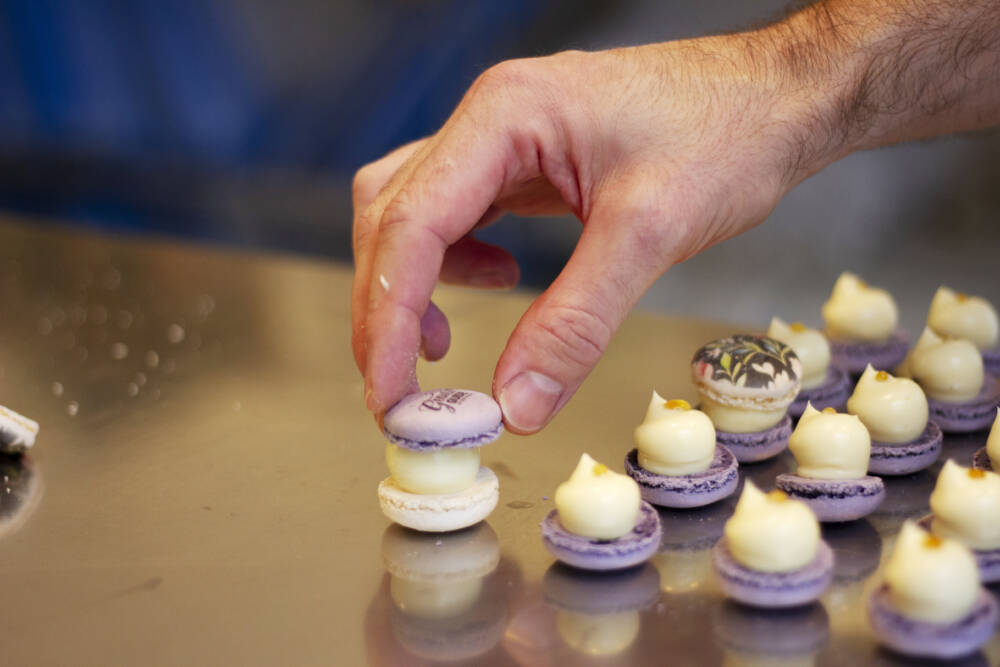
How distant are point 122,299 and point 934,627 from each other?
1.59 m

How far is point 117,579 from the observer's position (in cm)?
104

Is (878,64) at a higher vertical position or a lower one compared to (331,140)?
higher

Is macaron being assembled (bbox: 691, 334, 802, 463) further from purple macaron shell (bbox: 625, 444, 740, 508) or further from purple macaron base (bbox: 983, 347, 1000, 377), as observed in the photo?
purple macaron base (bbox: 983, 347, 1000, 377)

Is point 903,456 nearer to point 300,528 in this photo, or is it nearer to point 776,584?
point 776,584

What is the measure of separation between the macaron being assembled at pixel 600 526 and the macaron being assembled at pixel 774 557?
0.09 metres

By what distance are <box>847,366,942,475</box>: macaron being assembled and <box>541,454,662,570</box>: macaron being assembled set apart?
34cm

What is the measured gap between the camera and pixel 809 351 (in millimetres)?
1388

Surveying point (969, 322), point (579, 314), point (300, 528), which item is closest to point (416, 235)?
point (579, 314)

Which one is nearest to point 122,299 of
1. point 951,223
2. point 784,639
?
point 784,639

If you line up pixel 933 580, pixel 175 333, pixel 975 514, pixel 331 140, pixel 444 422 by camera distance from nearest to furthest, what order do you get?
pixel 933 580 → pixel 975 514 → pixel 444 422 → pixel 175 333 → pixel 331 140

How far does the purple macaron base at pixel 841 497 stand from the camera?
1074 millimetres

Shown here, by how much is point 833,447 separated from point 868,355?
0.49 m

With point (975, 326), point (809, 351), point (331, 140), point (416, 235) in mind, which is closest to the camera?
point (416, 235)

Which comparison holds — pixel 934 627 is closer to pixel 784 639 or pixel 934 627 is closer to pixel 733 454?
pixel 784 639
